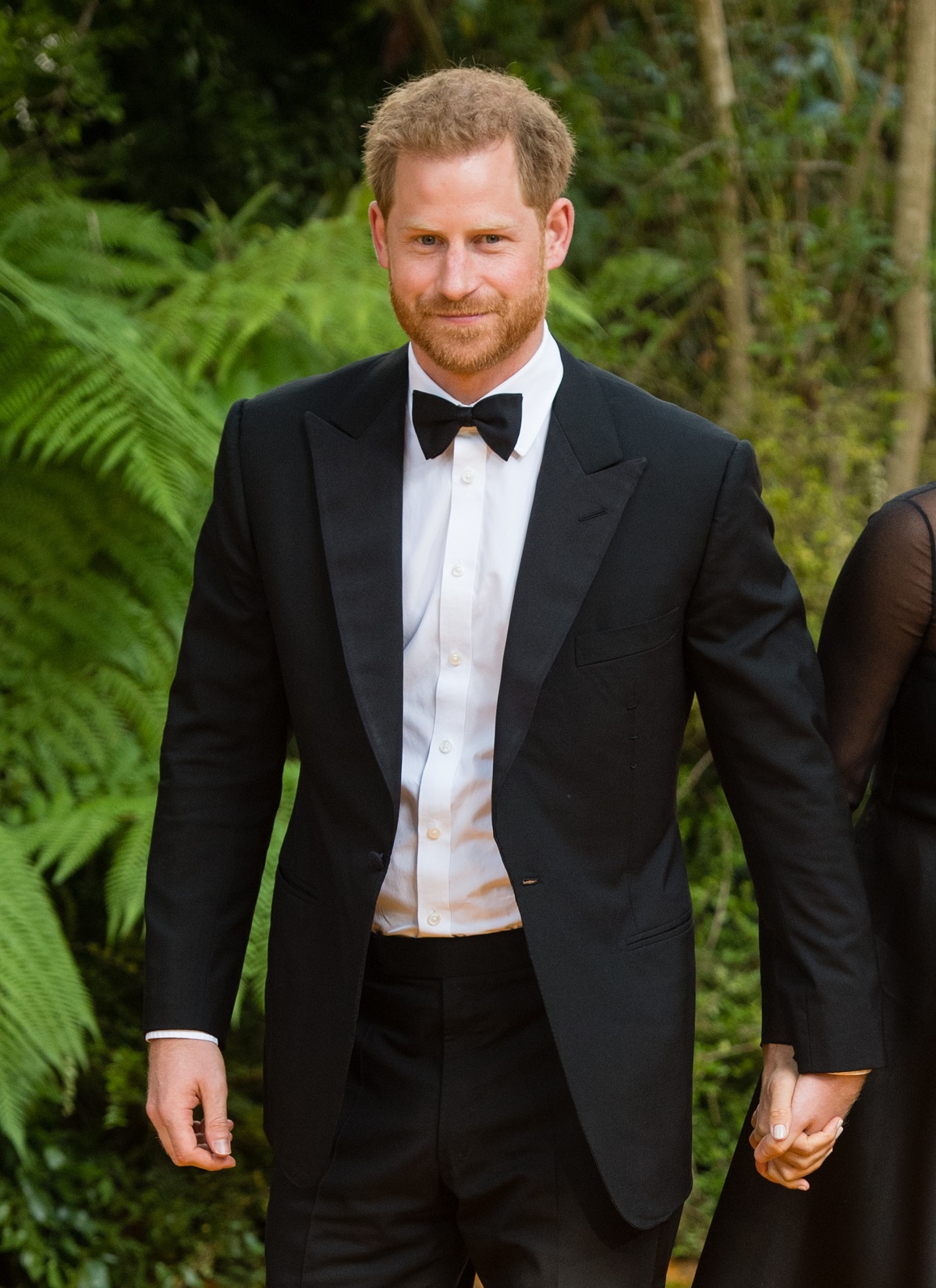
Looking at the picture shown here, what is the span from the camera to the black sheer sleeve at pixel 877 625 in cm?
171

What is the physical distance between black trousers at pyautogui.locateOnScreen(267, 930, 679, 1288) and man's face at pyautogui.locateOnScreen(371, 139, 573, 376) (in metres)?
0.71

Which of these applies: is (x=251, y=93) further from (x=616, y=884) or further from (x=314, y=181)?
(x=616, y=884)

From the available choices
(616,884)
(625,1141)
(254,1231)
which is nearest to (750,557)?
(616,884)

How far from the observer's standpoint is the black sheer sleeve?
1.71 m

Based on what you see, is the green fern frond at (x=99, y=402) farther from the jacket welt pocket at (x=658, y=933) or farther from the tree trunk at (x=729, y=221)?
the tree trunk at (x=729, y=221)

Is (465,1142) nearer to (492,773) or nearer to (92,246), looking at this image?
(492,773)

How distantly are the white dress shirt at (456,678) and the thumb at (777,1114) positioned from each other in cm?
38

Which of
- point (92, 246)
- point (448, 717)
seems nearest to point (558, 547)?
point (448, 717)

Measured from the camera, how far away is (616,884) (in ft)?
5.57

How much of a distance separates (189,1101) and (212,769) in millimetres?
414

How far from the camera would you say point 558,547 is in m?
1.63

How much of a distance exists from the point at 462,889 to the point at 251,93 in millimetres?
3632

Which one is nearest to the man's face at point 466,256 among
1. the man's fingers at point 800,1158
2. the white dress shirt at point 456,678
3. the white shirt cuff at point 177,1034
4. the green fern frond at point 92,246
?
the white dress shirt at point 456,678

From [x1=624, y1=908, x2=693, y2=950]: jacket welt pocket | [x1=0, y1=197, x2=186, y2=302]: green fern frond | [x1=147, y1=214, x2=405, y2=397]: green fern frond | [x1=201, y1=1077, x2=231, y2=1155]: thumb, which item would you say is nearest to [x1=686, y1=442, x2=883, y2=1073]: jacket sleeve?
[x1=624, y1=908, x2=693, y2=950]: jacket welt pocket
